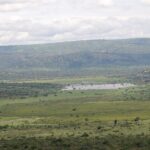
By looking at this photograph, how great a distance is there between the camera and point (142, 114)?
128m

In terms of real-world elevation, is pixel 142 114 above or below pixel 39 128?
below

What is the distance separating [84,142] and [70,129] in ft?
61.5

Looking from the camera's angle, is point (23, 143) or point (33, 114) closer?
point (23, 143)

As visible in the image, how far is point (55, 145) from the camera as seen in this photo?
69.2 metres

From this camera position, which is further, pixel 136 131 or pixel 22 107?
pixel 22 107

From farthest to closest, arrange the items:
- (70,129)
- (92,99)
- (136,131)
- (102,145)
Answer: (92,99) < (70,129) < (136,131) < (102,145)

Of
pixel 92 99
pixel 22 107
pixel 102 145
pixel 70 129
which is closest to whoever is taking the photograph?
pixel 102 145

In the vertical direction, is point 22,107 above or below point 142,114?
below

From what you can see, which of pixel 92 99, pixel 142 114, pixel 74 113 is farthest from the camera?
pixel 92 99

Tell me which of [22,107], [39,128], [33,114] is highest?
[39,128]

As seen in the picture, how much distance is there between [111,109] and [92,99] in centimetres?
3749

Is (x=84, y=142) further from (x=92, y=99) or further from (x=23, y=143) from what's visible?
(x=92, y=99)

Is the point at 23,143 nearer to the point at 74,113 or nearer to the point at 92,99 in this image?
the point at 74,113

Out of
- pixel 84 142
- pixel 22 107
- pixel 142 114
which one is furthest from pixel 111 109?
pixel 84 142
